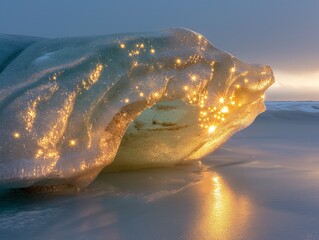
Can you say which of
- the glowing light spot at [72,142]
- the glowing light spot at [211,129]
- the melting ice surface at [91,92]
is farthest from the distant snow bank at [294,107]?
the glowing light spot at [72,142]

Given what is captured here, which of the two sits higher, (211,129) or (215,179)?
(211,129)

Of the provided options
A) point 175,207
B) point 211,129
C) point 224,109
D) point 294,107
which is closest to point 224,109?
point 224,109

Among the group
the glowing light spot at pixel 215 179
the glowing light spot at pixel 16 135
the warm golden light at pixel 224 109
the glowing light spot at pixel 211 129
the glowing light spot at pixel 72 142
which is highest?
the warm golden light at pixel 224 109

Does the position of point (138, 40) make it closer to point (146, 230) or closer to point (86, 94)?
point (86, 94)

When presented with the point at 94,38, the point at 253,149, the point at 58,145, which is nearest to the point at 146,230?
the point at 58,145

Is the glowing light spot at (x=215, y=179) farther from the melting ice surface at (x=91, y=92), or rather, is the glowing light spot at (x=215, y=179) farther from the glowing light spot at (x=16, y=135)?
the glowing light spot at (x=16, y=135)

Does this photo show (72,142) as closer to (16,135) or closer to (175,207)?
(16,135)

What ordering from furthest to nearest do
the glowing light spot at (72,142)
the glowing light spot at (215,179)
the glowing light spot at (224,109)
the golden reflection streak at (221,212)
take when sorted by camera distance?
the glowing light spot at (224,109) → the glowing light spot at (215,179) → the glowing light spot at (72,142) → the golden reflection streak at (221,212)
